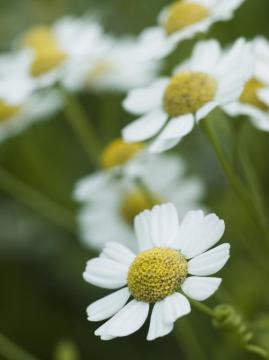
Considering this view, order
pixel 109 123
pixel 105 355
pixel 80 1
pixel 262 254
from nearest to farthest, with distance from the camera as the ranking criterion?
pixel 262 254 < pixel 105 355 < pixel 109 123 < pixel 80 1

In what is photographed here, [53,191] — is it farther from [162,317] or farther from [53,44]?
[162,317]

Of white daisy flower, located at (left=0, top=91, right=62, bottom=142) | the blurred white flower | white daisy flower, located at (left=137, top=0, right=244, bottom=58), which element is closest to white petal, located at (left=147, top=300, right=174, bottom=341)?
white daisy flower, located at (left=137, top=0, right=244, bottom=58)

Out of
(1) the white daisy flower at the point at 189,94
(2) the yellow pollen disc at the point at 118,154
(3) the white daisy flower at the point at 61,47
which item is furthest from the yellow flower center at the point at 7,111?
(1) the white daisy flower at the point at 189,94

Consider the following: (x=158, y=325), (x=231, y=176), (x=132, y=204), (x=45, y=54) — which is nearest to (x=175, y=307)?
(x=158, y=325)

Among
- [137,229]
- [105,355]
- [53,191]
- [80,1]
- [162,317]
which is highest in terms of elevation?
[80,1]

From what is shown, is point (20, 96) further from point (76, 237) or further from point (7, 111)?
point (76, 237)

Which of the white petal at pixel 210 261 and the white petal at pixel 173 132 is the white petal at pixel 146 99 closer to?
the white petal at pixel 173 132

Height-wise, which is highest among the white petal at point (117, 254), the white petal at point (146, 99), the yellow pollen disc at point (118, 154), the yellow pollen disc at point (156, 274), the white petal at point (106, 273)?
the yellow pollen disc at point (118, 154)

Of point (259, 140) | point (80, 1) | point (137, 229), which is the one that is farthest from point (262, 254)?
point (80, 1)
